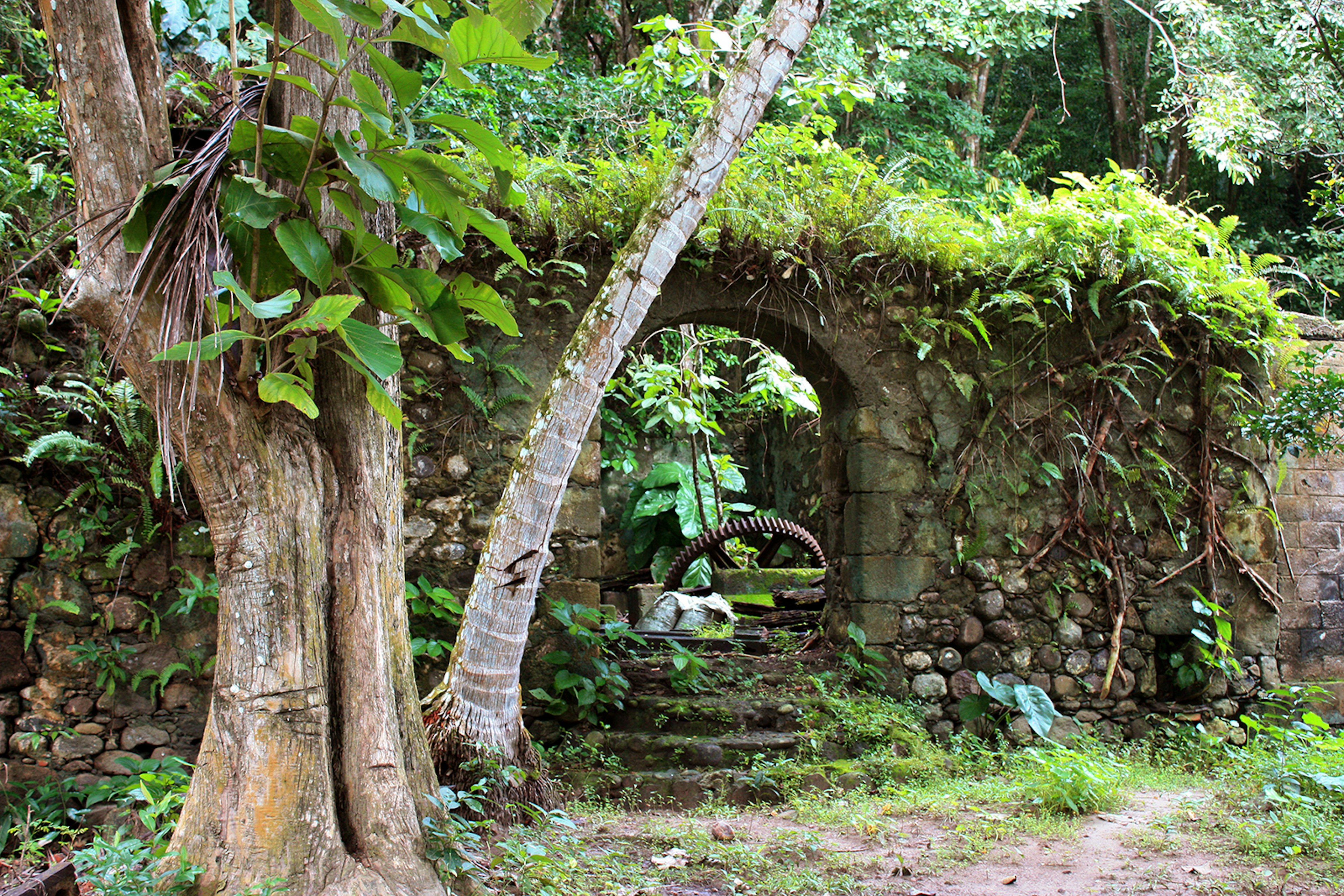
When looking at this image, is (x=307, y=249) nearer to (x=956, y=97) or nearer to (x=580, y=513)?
(x=580, y=513)

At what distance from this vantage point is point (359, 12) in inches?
74.9

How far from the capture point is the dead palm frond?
2256 mm

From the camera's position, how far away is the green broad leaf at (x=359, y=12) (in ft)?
6.23

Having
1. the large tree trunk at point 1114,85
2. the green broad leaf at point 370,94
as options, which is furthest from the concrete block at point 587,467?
the large tree trunk at point 1114,85

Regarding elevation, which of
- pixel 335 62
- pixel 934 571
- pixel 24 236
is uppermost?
pixel 335 62

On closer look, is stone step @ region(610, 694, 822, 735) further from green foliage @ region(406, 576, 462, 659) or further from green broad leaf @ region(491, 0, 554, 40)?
green broad leaf @ region(491, 0, 554, 40)

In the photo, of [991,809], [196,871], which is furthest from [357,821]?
[991,809]

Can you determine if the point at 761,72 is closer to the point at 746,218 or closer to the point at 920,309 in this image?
the point at 746,218

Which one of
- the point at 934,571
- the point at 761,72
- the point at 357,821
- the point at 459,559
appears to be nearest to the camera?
the point at 357,821

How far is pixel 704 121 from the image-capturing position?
374cm

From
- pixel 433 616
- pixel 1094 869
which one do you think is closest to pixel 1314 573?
pixel 1094 869

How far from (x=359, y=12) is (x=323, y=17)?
94 millimetres

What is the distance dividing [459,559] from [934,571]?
2681 millimetres

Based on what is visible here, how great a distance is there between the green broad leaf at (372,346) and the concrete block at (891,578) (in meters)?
3.50
